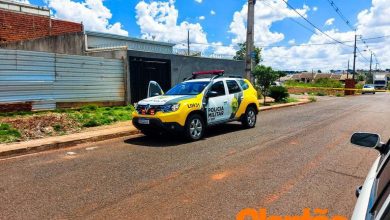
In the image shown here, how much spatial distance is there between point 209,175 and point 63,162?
Result: 3215 millimetres

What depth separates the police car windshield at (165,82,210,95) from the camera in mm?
10227

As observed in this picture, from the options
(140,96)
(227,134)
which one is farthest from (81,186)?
(140,96)

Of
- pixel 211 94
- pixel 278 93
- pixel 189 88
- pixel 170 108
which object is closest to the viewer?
pixel 170 108

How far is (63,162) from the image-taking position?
7359mm

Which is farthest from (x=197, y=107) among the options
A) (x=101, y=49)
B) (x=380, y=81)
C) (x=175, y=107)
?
(x=380, y=81)

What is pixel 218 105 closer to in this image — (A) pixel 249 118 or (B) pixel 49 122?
(A) pixel 249 118

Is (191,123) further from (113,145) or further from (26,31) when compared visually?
(26,31)

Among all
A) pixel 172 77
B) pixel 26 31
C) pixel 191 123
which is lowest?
pixel 191 123

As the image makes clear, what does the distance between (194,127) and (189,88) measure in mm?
1454

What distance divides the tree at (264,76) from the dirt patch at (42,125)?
11.9m

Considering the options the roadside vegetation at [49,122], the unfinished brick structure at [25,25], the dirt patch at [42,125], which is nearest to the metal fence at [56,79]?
the roadside vegetation at [49,122]

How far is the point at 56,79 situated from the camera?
14258mm

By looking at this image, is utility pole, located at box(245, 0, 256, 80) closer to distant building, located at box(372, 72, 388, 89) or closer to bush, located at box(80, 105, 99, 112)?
bush, located at box(80, 105, 99, 112)

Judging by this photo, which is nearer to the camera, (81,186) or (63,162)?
(81,186)
